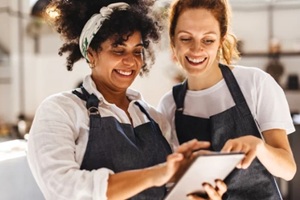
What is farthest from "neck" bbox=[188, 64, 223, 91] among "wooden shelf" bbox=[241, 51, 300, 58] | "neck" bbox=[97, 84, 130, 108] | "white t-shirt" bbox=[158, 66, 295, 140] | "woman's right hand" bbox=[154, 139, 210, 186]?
"wooden shelf" bbox=[241, 51, 300, 58]

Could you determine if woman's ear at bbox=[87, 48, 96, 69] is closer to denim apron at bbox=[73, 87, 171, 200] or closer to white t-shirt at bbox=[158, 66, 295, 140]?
denim apron at bbox=[73, 87, 171, 200]

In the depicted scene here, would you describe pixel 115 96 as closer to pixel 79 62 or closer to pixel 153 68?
pixel 79 62

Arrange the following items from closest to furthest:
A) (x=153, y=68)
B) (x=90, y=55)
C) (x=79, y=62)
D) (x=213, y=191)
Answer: (x=213, y=191) → (x=90, y=55) → (x=79, y=62) → (x=153, y=68)

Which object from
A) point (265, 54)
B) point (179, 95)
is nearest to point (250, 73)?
point (179, 95)

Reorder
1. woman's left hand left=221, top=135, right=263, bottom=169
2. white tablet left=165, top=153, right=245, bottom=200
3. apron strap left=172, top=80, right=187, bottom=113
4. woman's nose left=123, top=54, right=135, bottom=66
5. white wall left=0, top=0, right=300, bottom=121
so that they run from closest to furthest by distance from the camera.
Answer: white tablet left=165, top=153, right=245, bottom=200 → woman's left hand left=221, top=135, right=263, bottom=169 → woman's nose left=123, top=54, right=135, bottom=66 → apron strap left=172, top=80, right=187, bottom=113 → white wall left=0, top=0, right=300, bottom=121

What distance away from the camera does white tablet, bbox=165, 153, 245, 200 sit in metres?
0.94

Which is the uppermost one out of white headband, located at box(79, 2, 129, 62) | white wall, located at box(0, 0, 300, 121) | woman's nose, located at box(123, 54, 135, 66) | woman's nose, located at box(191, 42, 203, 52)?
white headband, located at box(79, 2, 129, 62)

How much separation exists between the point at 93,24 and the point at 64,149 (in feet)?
1.11

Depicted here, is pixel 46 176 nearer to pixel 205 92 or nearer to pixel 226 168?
pixel 226 168

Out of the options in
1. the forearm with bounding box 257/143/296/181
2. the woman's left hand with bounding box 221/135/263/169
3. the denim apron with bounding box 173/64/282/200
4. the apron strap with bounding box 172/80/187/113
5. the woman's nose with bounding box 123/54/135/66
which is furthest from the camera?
Result: the apron strap with bounding box 172/80/187/113

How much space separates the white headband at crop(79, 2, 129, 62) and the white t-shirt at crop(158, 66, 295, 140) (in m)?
0.36

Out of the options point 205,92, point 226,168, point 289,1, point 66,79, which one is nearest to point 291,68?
point 289,1

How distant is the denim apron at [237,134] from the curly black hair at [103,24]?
25cm

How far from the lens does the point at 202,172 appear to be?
3.27 feet
